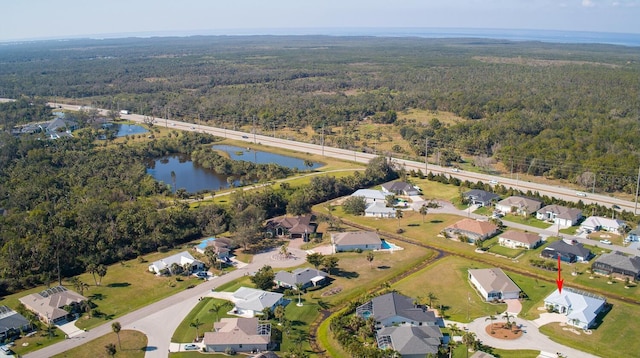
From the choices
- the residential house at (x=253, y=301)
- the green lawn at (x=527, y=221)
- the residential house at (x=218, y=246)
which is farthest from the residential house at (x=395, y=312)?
the green lawn at (x=527, y=221)

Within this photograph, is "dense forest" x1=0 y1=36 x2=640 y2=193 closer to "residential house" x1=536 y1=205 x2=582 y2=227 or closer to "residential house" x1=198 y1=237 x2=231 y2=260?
"residential house" x1=536 y1=205 x2=582 y2=227

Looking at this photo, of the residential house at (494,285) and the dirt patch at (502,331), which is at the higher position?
the residential house at (494,285)

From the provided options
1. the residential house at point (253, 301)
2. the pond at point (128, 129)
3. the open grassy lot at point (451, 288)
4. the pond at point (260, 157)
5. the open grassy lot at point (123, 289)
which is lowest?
the open grassy lot at point (123, 289)

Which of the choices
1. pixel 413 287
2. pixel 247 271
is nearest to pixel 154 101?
pixel 247 271

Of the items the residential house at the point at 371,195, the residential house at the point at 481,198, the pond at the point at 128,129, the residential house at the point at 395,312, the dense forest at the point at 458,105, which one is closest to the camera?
the residential house at the point at 395,312

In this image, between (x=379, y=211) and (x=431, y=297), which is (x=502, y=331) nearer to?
(x=431, y=297)

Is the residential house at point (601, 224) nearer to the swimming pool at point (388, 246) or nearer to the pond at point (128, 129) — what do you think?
the swimming pool at point (388, 246)

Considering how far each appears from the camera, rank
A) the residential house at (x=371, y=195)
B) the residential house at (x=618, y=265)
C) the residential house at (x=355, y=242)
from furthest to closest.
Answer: the residential house at (x=371, y=195)
the residential house at (x=355, y=242)
the residential house at (x=618, y=265)

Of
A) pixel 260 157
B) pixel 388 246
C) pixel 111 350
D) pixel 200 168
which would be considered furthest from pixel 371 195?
pixel 111 350
